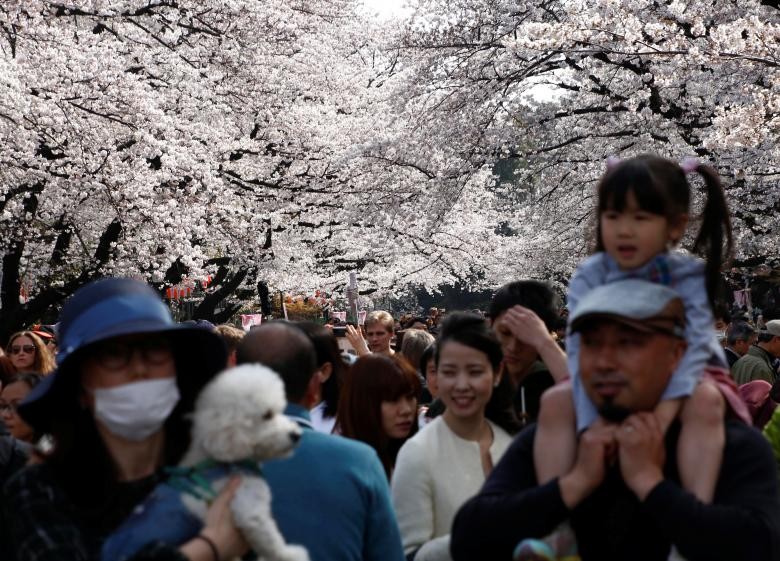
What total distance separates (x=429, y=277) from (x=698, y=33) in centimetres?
2448

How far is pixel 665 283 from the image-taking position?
247 cm

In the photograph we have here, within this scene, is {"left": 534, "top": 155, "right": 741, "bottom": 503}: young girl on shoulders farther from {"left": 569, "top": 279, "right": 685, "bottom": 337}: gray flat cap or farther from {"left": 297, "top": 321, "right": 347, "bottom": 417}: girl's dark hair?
{"left": 297, "top": 321, "right": 347, "bottom": 417}: girl's dark hair

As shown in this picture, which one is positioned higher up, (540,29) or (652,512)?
(540,29)

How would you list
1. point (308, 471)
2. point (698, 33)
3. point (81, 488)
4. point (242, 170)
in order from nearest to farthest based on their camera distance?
point (81, 488) → point (308, 471) → point (698, 33) → point (242, 170)

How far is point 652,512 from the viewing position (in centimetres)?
227

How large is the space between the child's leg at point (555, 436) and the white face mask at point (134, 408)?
827 mm

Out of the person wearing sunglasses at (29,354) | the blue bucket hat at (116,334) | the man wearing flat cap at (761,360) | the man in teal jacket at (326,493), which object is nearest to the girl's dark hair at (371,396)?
the man in teal jacket at (326,493)

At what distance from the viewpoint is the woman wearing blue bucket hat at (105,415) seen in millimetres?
2641

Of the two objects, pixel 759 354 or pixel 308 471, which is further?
pixel 759 354

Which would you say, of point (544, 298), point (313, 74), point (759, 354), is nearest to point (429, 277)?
point (313, 74)

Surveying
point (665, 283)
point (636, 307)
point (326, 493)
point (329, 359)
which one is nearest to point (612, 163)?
point (665, 283)

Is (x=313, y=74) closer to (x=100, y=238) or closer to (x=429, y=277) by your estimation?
(x=100, y=238)

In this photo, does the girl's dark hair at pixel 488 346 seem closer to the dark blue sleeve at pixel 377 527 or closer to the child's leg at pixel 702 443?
the dark blue sleeve at pixel 377 527

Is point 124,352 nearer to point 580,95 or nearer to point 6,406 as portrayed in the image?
point 6,406
